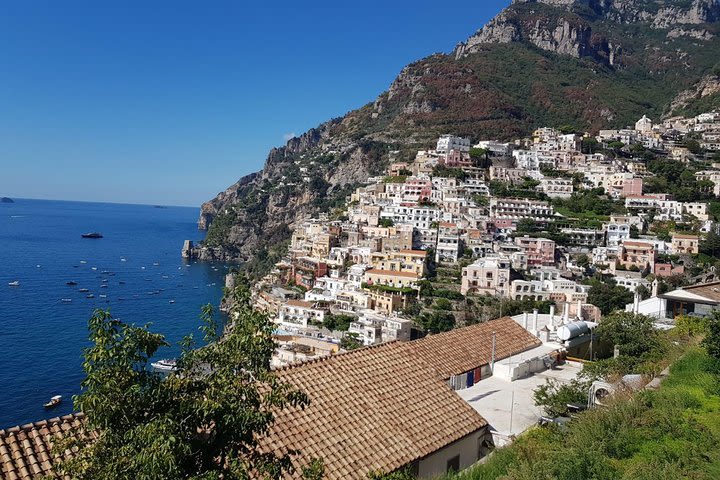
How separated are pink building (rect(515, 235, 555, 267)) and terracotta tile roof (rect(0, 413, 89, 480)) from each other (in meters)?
45.8

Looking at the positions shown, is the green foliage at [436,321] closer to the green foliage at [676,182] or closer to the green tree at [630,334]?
the green tree at [630,334]

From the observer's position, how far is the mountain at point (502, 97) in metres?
97.9

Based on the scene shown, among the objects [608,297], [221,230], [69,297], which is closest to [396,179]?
[608,297]

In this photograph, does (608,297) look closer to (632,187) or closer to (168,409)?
(632,187)

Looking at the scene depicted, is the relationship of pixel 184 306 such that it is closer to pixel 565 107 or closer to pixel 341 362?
pixel 341 362

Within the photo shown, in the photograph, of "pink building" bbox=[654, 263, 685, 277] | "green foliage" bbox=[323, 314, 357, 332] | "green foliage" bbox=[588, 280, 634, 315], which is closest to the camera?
"green foliage" bbox=[323, 314, 357, 332]

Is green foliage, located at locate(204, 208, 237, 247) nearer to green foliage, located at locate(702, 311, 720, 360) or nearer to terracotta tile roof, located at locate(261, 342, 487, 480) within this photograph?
terracotta tile roof, located at locate(261, 342, 487, 480)

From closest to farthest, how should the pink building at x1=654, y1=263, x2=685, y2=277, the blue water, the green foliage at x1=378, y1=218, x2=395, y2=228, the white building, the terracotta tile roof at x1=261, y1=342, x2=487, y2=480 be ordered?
the terracotta tile roof at x1=261, y1=342, x2=487, y2=480 < the blue water < the pink building at x1=654, y1=263, x2=685, y2=277 < the green foliage at x1=378, y1=218, x2=395, y2=228 < the white building

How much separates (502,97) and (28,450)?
10852cm

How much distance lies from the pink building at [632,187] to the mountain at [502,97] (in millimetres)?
34102

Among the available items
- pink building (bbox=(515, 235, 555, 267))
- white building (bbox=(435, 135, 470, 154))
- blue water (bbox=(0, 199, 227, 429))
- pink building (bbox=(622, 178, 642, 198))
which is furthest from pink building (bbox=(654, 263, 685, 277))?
blue water (bbox=(0, 199, 227, 429))

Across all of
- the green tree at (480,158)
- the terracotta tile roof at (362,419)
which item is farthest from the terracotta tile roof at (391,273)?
the terracotta tile roof at (362,419)

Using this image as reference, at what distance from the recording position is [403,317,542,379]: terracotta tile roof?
8.95 metres

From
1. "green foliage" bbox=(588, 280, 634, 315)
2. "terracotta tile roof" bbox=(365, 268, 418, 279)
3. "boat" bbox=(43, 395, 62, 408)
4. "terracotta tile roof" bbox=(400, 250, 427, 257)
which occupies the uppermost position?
"terracotta tile roof" bbox=(400, 250, 427, 257)
